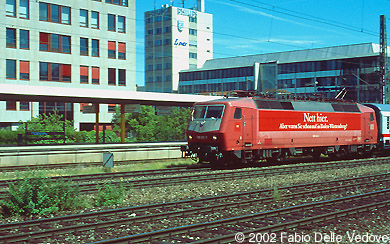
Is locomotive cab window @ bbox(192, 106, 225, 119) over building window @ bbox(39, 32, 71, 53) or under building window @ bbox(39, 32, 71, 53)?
under

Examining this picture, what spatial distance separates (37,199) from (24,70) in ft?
139

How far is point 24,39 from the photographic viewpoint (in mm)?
50875

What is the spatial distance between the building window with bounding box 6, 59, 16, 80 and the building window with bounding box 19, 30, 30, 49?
209 cm

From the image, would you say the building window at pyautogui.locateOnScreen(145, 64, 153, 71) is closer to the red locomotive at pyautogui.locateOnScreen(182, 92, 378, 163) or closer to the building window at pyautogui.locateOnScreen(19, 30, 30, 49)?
the building window at pyautogui.locateOnScreen(19, 30, 30, 49)

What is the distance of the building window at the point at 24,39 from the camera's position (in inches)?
1994

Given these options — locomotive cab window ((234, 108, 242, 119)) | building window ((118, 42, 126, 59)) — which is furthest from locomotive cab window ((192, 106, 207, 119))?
building window ((118, 42, 126, 59))

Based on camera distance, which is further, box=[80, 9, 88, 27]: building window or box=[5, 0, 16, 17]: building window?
box=[80, 9, 88, 27]: building window

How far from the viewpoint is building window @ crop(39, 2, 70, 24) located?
51.8 meters

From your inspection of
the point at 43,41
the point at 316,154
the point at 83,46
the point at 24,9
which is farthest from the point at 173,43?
the point at 316,154

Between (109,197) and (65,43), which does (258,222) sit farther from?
(65,43)

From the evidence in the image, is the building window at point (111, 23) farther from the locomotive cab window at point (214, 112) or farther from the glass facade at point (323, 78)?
the locomotive cab window at point (214, 112)

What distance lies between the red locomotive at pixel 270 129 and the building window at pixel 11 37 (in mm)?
35035

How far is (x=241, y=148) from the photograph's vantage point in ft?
70.7

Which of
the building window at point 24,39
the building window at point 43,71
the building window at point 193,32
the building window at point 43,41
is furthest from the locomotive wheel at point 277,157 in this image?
the building window at point 193,32
